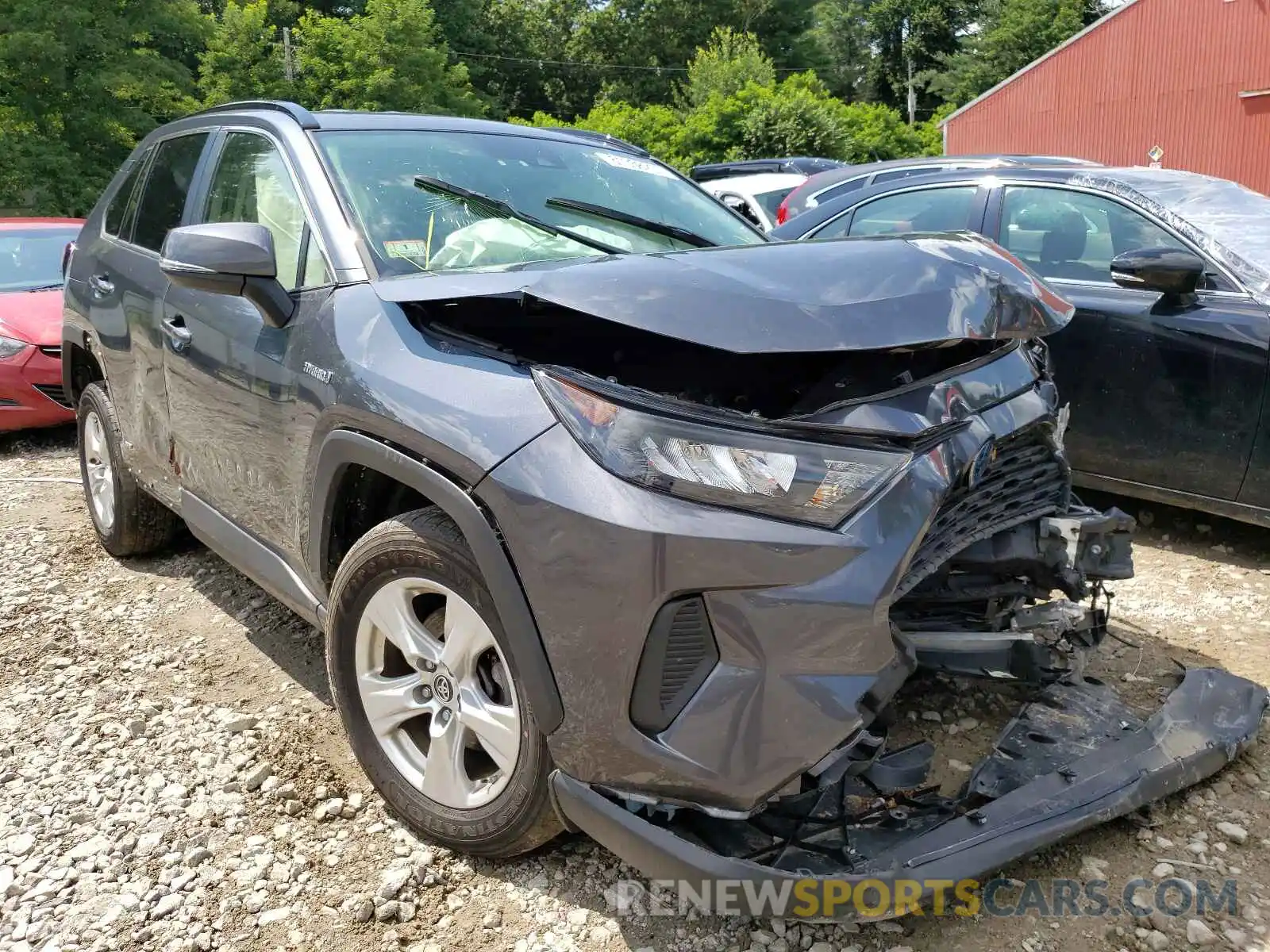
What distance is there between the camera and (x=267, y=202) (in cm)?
291

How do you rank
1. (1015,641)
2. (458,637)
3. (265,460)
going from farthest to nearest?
(265,460), (1015,641), (458,637)

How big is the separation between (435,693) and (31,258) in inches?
284

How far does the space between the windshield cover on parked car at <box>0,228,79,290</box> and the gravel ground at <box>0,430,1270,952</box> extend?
15.2 feet

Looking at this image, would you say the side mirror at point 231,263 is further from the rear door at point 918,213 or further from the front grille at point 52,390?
the front grille at point 52,390

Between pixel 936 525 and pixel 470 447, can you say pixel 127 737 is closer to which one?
pixel 470 447

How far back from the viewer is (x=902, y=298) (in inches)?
76.3

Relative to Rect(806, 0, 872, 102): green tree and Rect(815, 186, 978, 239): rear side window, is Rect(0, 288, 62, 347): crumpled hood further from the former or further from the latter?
Rect(806, 0, 872, 102): green tree

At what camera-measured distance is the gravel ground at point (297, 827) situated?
6.80 feet

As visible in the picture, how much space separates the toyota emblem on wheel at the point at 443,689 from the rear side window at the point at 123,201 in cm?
278

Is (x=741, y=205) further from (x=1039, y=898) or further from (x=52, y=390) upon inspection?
(x=1039, y=898)

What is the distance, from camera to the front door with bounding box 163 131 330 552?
2547mm

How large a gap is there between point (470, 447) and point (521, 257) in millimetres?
845

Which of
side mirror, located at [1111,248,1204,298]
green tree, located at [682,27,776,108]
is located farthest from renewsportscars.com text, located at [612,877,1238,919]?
green tree, located at [682,27,776,108]

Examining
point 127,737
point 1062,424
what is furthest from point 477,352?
point 127,737
